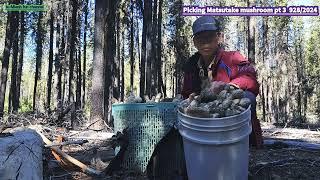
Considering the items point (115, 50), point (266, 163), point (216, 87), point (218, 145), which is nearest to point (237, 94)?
point (216, 87)

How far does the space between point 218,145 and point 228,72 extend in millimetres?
1072

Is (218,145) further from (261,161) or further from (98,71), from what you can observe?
(98,71)

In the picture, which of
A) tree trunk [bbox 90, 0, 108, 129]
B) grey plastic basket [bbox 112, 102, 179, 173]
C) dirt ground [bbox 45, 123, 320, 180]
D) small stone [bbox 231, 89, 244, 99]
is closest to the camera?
small stone [bbox 231, 89, 244, 99]

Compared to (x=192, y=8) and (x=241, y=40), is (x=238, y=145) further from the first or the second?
(x=241, y=40)

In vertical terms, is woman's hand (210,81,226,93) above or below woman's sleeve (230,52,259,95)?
below

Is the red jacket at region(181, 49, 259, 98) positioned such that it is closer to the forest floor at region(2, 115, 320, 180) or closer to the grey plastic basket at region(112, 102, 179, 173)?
the grey plastic basket at region(112, 102, 179, 173)

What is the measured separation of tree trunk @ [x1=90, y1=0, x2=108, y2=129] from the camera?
29.1 feet

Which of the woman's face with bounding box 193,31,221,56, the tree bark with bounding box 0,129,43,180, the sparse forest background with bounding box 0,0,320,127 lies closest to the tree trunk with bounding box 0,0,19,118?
the sparse forest background with bounding box 0,0,320,127

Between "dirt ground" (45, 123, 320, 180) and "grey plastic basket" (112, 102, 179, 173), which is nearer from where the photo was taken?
"dirt ground" (45, 123, 320, 180)

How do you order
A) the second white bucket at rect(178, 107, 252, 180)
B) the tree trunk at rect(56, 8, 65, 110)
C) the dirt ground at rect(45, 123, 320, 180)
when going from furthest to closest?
the tree trunk at rect(56, 8, 65, 110), the dirt ground at rect(45, 123, 320, 180), the second white bucket at rect(178, 107, 252, 180)

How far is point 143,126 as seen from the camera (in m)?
4.53

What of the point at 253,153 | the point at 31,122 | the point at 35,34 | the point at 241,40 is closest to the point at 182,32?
the point at 35,34

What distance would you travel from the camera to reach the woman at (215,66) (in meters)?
3.53

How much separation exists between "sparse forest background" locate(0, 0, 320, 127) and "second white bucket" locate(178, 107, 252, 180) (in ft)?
18.7
